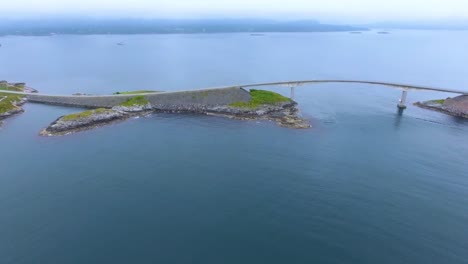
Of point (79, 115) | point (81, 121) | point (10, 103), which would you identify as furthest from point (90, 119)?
point (10, 103)

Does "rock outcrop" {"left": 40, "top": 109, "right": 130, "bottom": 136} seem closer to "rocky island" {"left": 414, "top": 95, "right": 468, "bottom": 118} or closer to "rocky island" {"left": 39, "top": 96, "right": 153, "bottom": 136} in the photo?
"rocky island" {"left": 39, "top": 96, "right": 153, "bottom": 136}

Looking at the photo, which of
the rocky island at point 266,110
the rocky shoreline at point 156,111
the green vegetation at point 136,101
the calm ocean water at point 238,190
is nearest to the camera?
the calm ocean water at point 238,190

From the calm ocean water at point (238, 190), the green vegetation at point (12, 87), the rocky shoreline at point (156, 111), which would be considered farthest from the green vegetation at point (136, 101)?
the green vegetation at point (12, 87)

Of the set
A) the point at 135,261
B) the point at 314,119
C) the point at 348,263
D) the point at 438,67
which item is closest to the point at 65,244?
the point at 135,261

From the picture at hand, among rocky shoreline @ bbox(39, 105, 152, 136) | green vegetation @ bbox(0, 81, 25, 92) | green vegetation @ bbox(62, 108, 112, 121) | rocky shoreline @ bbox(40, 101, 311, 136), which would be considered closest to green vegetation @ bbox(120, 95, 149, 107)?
rocky shoreline @ bbox(40, 101, 311, 136)

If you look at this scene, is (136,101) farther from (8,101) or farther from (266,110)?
(8,101)

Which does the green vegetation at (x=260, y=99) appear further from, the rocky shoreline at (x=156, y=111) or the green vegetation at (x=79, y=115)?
the green vegetation at (x=79, y=115)
